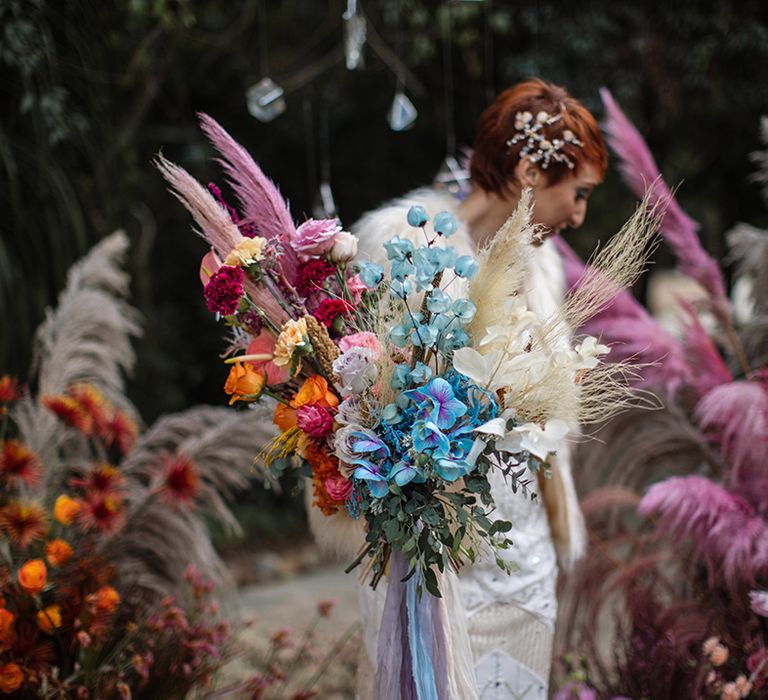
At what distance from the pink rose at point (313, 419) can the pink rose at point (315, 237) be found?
0.89ft

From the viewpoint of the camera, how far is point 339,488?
146cm

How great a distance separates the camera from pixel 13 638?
2.07 metres

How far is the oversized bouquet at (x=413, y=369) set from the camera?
138 centimetres

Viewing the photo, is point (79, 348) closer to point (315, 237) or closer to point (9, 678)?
point (9, 678)

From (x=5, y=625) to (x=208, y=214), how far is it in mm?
1099

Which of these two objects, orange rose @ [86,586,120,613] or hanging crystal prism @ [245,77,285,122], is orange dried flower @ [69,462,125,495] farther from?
hanging crystal prism @ [245,77,285,122]

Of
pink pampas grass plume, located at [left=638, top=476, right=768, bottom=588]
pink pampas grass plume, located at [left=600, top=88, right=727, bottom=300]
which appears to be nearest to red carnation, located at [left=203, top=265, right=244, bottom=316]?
pink pampas grass plume, located at [left=638, top=476, right=768, bottom=588]

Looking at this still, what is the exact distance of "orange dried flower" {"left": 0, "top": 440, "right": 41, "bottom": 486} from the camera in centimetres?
232

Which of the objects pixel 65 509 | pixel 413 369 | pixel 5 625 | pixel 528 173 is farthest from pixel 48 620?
pixel 528 173

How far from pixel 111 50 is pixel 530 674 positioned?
9.28ft

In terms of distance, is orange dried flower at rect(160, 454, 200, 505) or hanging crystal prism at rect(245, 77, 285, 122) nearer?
orange dried flower at rect(160, 454, 200, 505)

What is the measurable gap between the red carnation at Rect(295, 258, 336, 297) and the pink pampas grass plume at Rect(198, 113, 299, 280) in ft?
0.11

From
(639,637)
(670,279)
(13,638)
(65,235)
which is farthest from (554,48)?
(670,279)

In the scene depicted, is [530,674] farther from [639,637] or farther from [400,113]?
[400,113]
